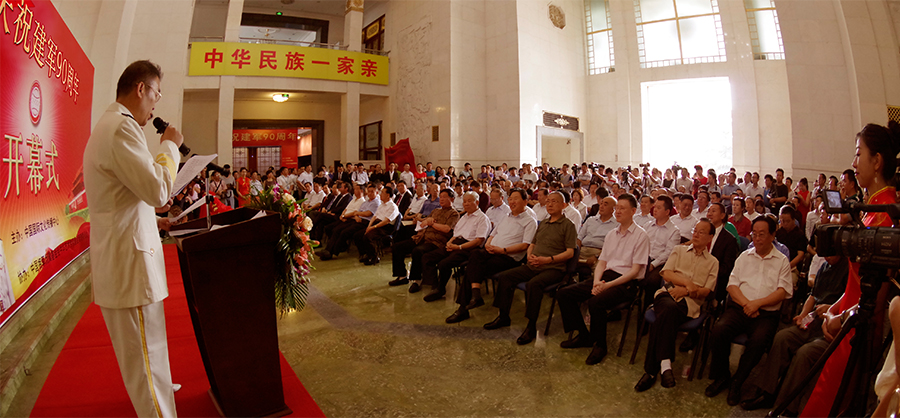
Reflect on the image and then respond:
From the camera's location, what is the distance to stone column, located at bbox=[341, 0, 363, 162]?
556 inches

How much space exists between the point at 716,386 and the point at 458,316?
6.47ft

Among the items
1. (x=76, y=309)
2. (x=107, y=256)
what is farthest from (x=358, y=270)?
(x=107, y=256)

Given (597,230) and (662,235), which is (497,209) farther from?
(662,235)

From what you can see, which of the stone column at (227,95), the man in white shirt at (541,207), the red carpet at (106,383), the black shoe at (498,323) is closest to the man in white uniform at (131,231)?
the red carpet at (106,383)

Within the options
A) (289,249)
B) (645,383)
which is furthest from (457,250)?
(289,249)

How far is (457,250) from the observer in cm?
468

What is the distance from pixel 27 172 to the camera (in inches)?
124

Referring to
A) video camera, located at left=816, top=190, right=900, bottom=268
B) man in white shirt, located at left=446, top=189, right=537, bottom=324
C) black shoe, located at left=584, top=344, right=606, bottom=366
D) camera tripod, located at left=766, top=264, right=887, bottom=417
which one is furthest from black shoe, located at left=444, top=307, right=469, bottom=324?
video camera, located at left=816, top=190, right=900, bottom=268

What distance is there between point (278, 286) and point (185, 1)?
13071 millimetres

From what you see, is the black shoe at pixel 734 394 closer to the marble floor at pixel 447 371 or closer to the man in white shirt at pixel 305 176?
the marble floor at pixel 447 371

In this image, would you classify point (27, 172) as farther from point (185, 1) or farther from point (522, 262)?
point (185, 1)

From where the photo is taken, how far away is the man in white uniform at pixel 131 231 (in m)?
1.63

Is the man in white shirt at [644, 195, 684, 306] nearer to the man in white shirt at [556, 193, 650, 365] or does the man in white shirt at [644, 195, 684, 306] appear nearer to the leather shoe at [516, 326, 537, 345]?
the man in white shirt at [556, 193, 650, 365]

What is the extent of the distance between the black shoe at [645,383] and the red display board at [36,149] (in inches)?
150
